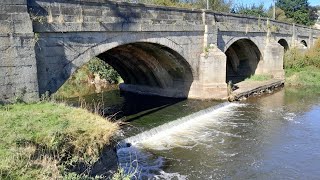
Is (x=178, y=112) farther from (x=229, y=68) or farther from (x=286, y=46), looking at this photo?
(x=286, y=46)

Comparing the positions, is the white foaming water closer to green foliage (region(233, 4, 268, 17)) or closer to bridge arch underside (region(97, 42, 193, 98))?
bridge arch underside (region(97, 42, 193, 98))

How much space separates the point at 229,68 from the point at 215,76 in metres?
12.4

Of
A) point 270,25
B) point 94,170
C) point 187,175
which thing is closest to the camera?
point 94,170

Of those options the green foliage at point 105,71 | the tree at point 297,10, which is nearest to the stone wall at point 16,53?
the green foliage at point 105,71

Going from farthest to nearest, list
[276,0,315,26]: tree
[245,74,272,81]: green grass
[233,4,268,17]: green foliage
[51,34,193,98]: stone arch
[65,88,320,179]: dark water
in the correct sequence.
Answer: [276,0,315,26]: tree → [233,4,268,17]: green foliage → [245,74,272,81]: green grass → [51,34,193,98]: stone arch → [65,88,320,179]: dark water

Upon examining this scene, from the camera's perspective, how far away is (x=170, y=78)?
Result: 77.1 feet

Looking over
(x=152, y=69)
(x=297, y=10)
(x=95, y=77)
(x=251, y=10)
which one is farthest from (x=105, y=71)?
(x=297, y=10)

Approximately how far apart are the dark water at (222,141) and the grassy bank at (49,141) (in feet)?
5.73

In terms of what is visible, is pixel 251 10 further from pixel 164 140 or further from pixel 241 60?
pixel 164 140

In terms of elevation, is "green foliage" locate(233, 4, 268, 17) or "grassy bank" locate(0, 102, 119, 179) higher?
"green foliage" locate(233, 4, 268, 17)

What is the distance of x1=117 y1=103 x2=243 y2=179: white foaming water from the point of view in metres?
11.6

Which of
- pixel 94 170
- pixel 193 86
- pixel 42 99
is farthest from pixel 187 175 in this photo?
pixel 193 86

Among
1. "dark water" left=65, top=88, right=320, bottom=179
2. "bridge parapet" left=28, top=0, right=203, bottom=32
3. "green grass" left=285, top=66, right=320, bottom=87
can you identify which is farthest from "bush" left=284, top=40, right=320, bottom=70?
"bridge parapet" left=28, top=0, right=203, bottom=32

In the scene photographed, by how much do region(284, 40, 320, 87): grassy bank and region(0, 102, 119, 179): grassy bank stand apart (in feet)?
80.3
